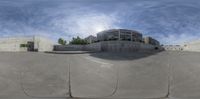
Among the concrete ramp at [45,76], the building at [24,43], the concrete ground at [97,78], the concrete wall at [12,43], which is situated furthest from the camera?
the building at [24,43]

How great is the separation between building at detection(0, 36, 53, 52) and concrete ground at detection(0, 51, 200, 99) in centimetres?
1159

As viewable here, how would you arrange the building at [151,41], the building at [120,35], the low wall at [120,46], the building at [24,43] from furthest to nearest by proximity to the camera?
the building at [120,35]
the low wall at [120,46]
the building at [24,43]
the building at [151,41]

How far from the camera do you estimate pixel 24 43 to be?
3312 cm

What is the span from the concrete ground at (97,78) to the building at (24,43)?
11.6m

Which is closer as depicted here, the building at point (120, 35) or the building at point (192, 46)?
the building at point (120, 35)

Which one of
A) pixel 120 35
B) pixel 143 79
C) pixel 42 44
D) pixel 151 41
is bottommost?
pixel 143 79

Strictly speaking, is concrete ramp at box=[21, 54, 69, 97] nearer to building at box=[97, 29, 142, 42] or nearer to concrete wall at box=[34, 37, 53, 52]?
concrete wall at box=[34, 37, 53, 52]

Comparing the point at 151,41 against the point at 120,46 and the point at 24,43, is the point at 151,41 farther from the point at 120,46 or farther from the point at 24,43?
the point at 24,43

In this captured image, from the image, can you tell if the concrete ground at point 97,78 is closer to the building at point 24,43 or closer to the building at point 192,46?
the building at point 24,43

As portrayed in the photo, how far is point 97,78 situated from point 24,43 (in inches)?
781

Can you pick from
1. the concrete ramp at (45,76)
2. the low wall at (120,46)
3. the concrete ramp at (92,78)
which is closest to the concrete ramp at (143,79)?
the concrete ramp at (92,78)

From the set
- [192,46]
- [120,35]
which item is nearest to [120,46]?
[120,35]

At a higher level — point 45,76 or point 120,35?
point 120,35

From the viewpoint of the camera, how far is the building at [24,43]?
3116cm
